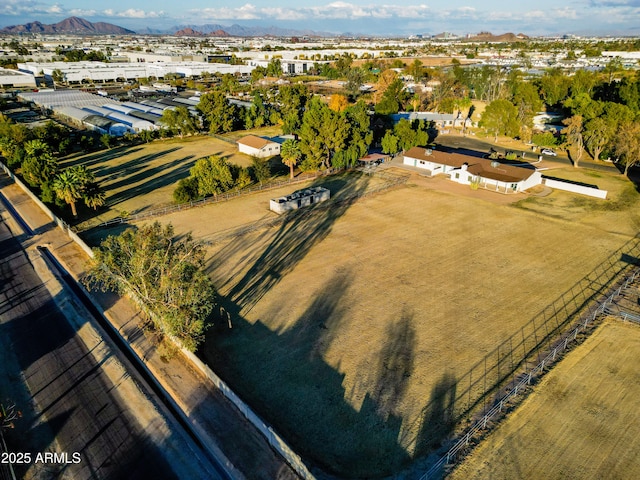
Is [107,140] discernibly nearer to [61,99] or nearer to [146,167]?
[146,167]

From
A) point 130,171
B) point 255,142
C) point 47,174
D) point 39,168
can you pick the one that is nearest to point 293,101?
point 255,142

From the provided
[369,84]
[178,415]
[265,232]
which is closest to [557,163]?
[265,232]

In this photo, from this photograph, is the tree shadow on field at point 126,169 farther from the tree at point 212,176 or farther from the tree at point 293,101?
the tree at point 293,101

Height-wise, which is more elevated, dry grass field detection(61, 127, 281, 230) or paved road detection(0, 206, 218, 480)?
dry grass field detection(61, 127, 281, 230)

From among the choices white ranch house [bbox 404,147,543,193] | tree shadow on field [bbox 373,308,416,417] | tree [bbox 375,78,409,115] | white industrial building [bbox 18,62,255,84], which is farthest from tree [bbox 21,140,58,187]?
→ white industrial building [bbox 18,62,255,84]

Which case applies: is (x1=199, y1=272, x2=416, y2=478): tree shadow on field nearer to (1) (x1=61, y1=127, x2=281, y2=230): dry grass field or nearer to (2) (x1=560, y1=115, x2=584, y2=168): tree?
(1) (x1=61, y1=127, x2=281, y2=230): dry grass field
